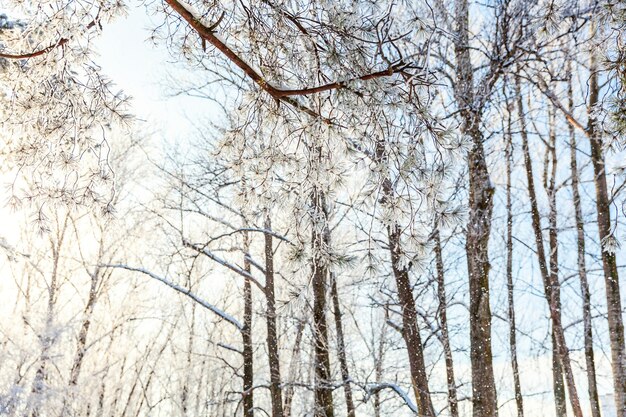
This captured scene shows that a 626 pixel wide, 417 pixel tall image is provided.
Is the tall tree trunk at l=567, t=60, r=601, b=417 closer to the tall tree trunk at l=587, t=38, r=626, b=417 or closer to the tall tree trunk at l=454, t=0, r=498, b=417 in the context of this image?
the tall tree trunk at l=587, t=38, r=626, b=417

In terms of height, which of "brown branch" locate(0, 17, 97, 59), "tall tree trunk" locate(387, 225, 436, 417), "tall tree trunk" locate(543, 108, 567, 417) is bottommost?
"tall tree trunk" locate(387, 225, 436, 417)

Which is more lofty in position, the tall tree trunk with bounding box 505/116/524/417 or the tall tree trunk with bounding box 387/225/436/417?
the tall tree trunk with bounding box 505/116/524/417

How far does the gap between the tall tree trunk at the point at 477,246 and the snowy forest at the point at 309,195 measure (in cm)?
2

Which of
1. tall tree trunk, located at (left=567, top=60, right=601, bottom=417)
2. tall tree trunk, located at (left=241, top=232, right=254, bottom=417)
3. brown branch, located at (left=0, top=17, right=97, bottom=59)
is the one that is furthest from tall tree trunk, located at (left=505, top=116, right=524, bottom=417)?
brown branch, located at (left=0, top=17, right=97, bottom=59)

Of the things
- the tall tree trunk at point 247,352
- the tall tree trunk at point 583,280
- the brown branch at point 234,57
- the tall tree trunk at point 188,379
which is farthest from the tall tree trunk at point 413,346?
the tall tree trunk at point 188,379

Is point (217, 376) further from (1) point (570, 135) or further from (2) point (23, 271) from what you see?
(1) point (570, 135)

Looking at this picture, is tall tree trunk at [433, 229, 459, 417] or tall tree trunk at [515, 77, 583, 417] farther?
tall tree trunk at [515, 77, 583, 417]

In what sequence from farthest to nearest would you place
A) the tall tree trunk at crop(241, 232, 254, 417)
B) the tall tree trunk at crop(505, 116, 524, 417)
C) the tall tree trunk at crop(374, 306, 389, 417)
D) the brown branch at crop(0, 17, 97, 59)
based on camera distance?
1. the tall tree trunk at crop(505, 116, 524, 417)
2. the tall tree trunk at crop(374, 306, 389, 417)
3. the tall tree trunk at crop(241, 232, 254, 417)
4. the brown branch at crop(0, 17, 97, 59)

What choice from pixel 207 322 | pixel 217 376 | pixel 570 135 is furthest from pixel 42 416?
pixel 570 135

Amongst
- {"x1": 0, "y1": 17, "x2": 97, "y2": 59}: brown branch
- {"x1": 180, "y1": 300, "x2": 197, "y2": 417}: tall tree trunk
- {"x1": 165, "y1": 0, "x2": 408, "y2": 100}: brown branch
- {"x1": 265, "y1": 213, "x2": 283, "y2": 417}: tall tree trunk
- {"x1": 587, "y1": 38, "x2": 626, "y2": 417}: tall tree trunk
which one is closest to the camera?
{"x1": 165, "y1": 0, "x2": 408, "y2": 100}: brown branch

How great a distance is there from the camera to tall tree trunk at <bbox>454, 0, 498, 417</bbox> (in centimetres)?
416

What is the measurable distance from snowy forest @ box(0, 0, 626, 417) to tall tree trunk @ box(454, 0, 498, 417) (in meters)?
0.02

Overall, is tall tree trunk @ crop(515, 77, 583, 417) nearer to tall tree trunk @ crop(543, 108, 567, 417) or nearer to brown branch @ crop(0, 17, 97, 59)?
tall tree trunk @ crop(543, 108, 567, 417)

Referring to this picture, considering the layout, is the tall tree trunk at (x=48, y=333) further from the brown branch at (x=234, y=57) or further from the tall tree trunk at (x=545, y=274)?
the tall tree trunk at (x=545, y=274)
